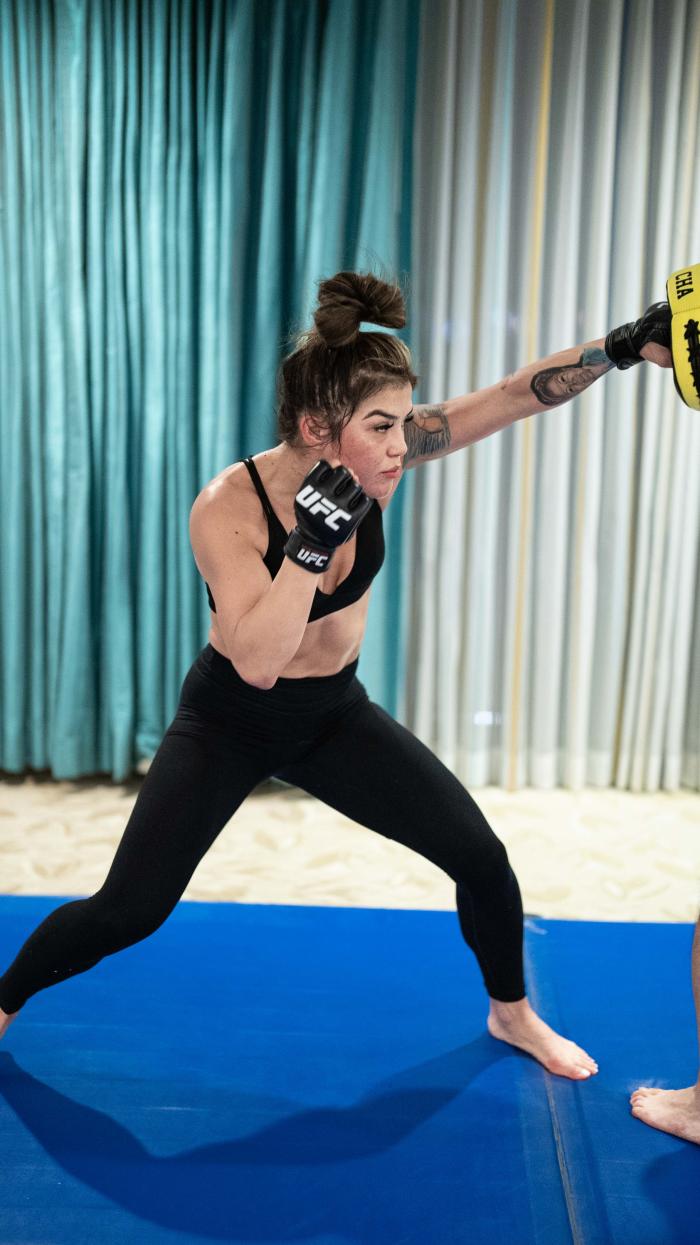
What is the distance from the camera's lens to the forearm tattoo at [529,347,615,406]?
1725 millimetres

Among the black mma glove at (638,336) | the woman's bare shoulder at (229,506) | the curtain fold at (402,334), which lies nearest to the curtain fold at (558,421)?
the curtain fold at (402,334)

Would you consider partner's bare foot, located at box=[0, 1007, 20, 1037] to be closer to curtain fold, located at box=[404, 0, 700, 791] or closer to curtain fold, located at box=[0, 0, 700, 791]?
curtain fold, located at box=[0, 0, 700, 791]

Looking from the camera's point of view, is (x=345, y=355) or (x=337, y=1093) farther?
Answer: (x=337, y=1093)

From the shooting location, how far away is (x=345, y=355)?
149 centimetres

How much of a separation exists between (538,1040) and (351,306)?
124 centimetres

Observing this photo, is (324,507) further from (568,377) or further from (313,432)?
(568,377)

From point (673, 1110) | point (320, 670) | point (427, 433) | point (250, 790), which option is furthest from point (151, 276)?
point (673, 1110)

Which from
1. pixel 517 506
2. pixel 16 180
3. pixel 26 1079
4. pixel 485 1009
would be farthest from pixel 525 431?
pixel 26 1079

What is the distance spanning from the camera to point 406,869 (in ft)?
9.34

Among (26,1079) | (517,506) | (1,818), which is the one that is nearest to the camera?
(26,1079)

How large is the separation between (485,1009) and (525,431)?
6.47 feet

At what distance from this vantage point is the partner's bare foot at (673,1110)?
1.55 meters

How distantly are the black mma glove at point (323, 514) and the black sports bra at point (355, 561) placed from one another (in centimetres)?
18

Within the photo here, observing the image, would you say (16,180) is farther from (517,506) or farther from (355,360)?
(355,360)
